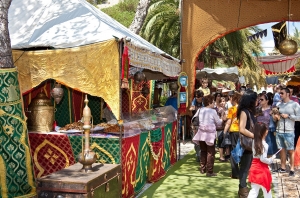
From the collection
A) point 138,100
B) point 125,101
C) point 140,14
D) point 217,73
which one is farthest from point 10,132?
point 217,73

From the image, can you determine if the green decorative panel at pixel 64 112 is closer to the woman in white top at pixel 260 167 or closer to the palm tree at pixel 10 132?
the palm tree at pixel 10 132

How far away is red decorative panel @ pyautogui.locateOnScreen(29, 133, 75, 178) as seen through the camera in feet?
20.1

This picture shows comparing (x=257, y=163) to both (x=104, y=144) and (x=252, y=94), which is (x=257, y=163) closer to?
(x=252, y=94)

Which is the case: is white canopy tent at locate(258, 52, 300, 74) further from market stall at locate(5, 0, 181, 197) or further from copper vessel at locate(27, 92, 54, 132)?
copper vessel at locate(27, 92, 54, 132)

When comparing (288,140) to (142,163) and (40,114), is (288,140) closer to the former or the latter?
(142,163)

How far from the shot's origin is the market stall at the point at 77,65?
5.67 m

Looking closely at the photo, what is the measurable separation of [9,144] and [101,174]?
155 centimetres

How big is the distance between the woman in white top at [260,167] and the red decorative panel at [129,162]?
1897 mm

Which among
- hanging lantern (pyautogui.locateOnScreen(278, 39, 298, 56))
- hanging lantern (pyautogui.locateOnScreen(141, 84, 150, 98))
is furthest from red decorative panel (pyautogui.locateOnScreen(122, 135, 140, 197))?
hanging lantern (pyautogui.locateOnScreen(278, 39, 298, 56))

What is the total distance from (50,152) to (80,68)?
1499mm

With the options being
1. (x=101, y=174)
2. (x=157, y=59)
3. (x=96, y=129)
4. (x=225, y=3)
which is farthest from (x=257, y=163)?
(x=225, y=3)

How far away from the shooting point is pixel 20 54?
6.02m

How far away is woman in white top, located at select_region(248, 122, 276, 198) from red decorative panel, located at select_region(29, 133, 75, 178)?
2.75m

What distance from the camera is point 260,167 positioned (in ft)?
17.0
